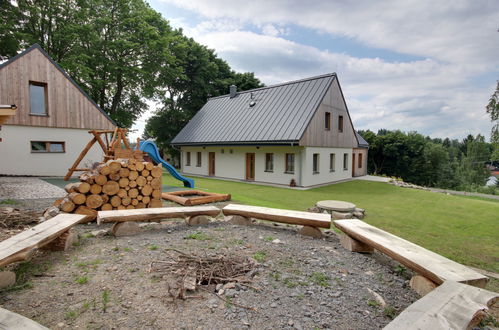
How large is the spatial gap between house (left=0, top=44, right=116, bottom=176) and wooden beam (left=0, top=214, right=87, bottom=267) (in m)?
12.2

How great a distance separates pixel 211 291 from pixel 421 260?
2.44m

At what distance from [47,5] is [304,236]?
23447mm

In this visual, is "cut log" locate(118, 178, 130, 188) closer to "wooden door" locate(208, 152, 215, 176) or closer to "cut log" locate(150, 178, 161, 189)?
"cut log" locate(150, 178, 161, 189)

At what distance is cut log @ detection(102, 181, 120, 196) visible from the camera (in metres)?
6.21

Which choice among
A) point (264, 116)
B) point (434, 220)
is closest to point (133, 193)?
point (434, 220)

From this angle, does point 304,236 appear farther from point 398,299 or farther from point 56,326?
point 56,326

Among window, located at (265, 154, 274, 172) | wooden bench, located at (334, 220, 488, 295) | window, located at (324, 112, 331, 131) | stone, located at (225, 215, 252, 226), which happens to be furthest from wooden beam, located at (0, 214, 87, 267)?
window, located at (324, 112, 331, 131)

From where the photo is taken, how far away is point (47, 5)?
18.5m

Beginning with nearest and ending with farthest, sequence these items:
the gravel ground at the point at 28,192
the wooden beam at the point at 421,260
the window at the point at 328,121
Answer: the wooden beam at the point at 421,260
the gravel ground at the point at 28,192
the window at the point at 328,121

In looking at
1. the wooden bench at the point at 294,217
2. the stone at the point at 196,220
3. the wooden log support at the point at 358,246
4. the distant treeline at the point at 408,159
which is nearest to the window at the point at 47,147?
the stone at the point at 196,220

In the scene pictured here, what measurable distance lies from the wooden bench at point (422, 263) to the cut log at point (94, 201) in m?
5.29

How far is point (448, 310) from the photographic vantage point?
2.18m

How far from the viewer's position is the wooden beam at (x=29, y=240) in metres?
2.89

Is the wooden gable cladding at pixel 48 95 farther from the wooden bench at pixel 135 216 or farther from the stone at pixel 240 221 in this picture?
the stone at pixel 240 221
